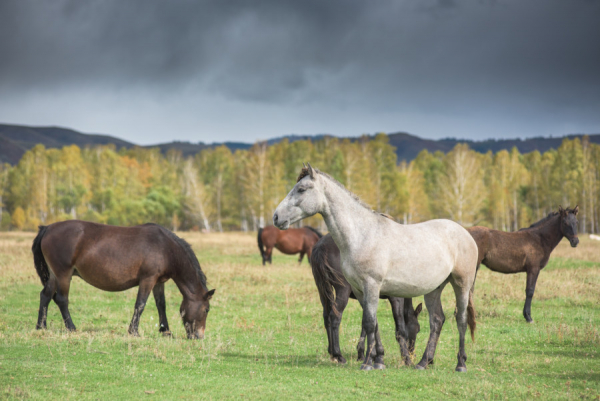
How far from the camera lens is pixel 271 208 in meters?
56.2

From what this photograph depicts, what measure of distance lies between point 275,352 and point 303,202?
3198mm

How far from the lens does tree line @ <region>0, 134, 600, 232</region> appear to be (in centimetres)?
5444

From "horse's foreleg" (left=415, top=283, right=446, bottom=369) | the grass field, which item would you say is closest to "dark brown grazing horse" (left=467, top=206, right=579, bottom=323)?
the grass field

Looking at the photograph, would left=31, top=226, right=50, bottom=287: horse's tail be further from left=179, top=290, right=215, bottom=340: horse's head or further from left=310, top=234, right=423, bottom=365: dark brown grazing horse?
left=310, top=234, right=423, bottom=365: dark brown grazing horse

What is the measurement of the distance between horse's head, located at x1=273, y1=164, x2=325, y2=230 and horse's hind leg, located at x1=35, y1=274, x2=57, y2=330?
541cm

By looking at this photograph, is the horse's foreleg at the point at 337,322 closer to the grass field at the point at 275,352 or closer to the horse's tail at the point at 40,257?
the grass field at the point at 275,352

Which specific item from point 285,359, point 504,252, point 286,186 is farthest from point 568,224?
point 286,186

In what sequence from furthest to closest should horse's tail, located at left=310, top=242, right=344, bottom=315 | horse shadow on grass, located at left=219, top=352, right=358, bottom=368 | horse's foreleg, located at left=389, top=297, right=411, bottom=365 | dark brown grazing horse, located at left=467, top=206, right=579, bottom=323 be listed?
dark brown grazing horse, located at left=467, top=206, right=579, bottom=323 < horse's tail, located at left=310, top=242, right=344, bottom=315 < horse's foreleg, located at left=389, top=297, right=411, bottom=365 < horse shadow on grass, located at left=219, top=352, right=358, bottom=368

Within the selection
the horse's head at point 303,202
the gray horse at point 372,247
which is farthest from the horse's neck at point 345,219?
the horse's head at point 303,202

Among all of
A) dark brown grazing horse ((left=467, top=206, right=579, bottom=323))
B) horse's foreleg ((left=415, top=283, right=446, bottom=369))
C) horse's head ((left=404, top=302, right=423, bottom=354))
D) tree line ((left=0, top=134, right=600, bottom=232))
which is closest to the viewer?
horse's foreleg ((left=415, top=283, right=446, bottom=369))

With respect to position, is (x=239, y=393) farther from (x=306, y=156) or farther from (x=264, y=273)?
(x=306, y=156)

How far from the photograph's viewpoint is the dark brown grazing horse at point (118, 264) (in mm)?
9133

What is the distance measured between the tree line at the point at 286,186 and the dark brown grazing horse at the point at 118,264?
40.6 meters

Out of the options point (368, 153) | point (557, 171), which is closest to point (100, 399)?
point (368, 153)
